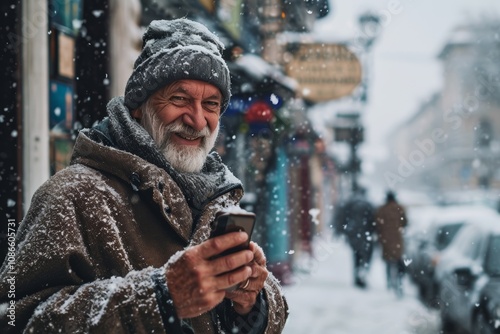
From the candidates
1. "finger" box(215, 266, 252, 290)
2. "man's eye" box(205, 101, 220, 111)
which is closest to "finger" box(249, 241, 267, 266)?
"finger" box(215, 266, 252, 290)

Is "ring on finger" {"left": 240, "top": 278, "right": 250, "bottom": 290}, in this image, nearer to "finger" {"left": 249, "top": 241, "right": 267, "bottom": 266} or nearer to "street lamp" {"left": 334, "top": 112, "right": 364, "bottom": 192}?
"finger" {"left": 249, "top": 241, "right": 267, "bottom": 266}

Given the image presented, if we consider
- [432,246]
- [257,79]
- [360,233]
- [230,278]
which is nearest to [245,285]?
[230,278]

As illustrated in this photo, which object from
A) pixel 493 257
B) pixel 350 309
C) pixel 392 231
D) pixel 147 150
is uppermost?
pixel 147 150

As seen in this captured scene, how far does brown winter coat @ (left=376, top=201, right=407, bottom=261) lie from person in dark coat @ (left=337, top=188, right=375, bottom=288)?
77 centimetres

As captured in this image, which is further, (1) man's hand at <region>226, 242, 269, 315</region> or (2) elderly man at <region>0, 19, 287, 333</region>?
(1) man's hand at <region>226, 242, 269, 315</region>

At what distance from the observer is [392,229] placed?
11.7 metres

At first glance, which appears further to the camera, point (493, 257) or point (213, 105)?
point (493, 257)

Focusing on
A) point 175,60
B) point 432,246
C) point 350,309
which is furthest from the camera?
point 432,246

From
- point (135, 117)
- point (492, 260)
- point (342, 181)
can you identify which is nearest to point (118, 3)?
point (135, 117)

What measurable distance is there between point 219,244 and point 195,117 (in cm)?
61

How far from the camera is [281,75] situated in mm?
10297

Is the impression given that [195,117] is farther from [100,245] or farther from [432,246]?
[432,246]

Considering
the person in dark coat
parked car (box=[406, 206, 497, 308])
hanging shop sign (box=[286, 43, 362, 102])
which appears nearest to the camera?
parked car (box=[406, 206, 497, 308])

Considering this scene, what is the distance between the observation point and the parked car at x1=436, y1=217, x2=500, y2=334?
6.92 m
